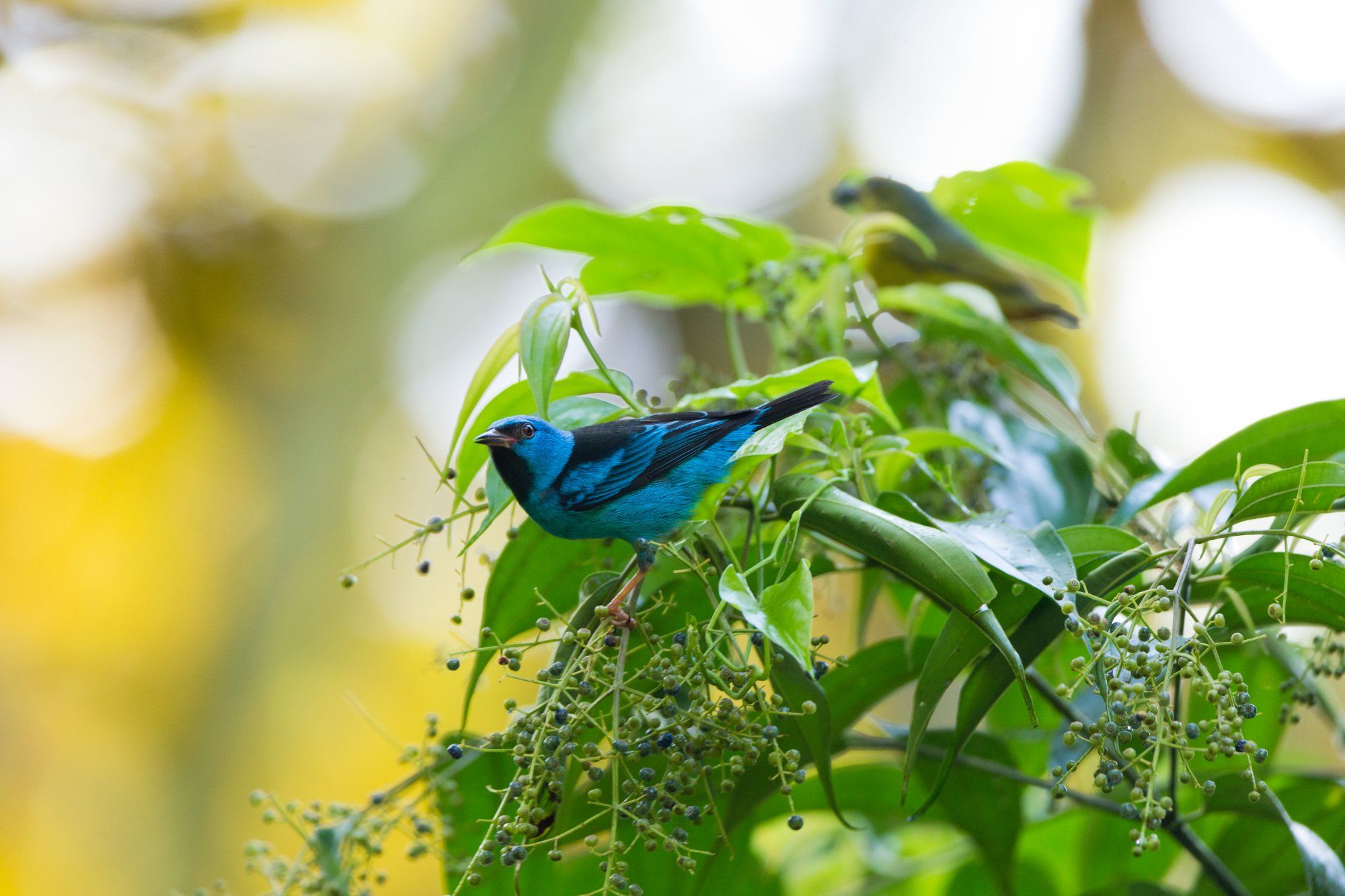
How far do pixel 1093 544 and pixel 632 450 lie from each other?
0.31m

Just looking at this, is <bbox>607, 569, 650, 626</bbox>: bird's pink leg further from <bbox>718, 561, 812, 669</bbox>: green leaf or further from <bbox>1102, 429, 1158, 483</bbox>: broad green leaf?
<bbox>1102, 429, 1158, 483</bbox>: broad green leaf

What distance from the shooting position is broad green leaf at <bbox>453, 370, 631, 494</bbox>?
64 cm

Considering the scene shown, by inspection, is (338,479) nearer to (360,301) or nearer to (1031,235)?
(360,301)

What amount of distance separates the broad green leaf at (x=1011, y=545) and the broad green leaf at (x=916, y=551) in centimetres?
2

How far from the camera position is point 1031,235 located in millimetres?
939

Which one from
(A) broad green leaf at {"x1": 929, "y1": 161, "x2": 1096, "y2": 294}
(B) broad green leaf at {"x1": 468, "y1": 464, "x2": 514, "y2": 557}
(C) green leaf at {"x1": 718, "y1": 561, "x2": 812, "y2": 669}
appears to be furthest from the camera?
(A) broad green leaf at {"x1": 929, "y1": 161, "x2": 1096, "y2": 294}

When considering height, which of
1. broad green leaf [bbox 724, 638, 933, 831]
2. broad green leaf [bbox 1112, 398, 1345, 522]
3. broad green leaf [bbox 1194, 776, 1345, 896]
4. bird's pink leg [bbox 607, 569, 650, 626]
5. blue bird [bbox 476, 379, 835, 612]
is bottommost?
broad green leaf [bbox 1194, 776, 1345, 896]

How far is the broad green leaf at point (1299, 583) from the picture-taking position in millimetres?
561

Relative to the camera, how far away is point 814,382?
62 centimetres

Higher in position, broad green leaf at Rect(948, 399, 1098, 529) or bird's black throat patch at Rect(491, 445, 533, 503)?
bird's black throat patch at Rect(491, 445, 533, 503)

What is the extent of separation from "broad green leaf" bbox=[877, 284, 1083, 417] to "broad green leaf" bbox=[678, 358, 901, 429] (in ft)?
0.63

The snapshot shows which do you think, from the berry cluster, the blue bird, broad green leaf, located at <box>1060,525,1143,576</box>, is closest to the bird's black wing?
the blue bird

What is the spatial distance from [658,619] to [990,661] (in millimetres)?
206

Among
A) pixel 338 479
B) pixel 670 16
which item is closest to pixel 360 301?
pixel 338 479
